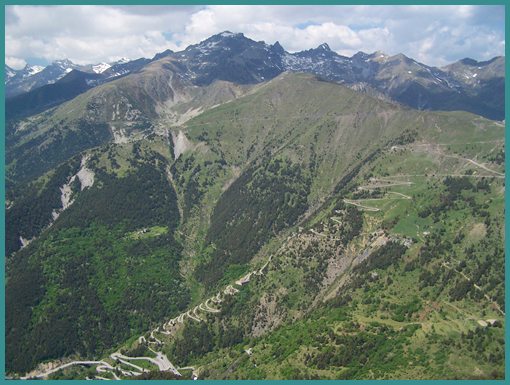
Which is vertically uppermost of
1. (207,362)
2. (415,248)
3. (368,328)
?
(415,248)

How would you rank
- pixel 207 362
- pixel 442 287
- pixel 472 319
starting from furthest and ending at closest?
1. pixel 207 362
2. pixel 442 287
3. pixel 472 319

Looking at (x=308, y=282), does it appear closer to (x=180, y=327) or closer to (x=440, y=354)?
(x=180, y=327)

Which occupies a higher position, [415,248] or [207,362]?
[415,248]

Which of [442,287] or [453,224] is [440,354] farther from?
[453,224]

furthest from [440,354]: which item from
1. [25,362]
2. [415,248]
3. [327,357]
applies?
[25,362]

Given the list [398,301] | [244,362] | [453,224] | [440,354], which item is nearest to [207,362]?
[244,362]

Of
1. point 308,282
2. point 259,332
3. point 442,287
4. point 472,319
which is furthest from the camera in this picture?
point 308,282

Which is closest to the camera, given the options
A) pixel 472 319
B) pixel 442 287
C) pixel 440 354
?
pixel 440 354

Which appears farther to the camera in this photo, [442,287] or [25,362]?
[25,362]

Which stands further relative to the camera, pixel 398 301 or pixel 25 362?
pixel 25 362
